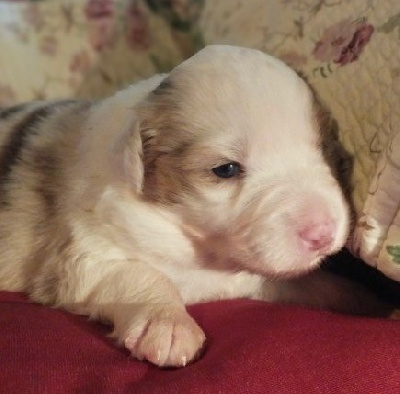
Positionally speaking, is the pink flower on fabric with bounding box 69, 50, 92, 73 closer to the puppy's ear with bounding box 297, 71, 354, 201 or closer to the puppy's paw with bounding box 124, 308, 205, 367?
the puppy's ear with bounding box 297, 71, 354, 201

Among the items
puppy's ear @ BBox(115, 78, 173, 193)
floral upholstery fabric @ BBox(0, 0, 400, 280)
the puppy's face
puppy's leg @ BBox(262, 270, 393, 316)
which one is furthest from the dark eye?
puppy's leg @ BBox(262, 270, 393, 316)

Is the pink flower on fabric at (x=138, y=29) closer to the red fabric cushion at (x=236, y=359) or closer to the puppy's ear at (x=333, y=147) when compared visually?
the puppy's ear at (x=333, y=147)

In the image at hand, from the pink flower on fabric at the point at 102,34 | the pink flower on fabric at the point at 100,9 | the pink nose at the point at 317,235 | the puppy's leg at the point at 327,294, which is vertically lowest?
the puppy's leg at the point at 327,294

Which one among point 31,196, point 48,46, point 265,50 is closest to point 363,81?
point 265,50

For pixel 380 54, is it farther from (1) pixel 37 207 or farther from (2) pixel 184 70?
(1) pixel 37 207

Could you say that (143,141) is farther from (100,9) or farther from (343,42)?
(100,9)

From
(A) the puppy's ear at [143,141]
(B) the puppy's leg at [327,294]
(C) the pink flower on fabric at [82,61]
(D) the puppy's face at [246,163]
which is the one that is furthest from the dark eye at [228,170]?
(C) the pink flower on fabric at [82,61]
